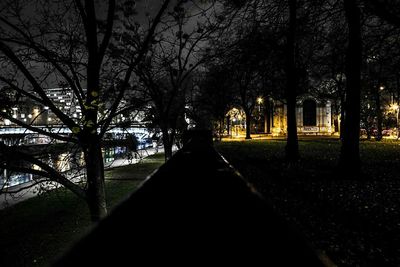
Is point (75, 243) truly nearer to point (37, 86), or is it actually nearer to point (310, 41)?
point (37, 86)

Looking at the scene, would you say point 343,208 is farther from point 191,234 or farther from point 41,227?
point 41,227

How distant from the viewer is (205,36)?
13.6m

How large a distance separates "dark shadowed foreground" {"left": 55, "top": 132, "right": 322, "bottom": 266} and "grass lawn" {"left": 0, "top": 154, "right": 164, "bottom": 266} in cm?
560

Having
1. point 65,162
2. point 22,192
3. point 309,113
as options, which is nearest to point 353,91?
point 65,162

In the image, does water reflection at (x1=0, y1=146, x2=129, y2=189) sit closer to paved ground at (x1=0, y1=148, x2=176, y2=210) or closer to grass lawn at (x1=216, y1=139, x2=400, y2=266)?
paved ground at (x1=0, y1=148, x2=176, y2=210)

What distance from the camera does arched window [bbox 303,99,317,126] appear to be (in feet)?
191

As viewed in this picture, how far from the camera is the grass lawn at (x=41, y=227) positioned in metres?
11.5

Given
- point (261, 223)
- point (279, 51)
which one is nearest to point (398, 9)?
point (279, 51)

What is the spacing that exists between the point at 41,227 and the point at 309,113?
173 ft

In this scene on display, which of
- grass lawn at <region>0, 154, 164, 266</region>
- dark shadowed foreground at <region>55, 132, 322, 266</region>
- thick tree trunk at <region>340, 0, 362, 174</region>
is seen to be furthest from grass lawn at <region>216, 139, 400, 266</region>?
grass lawn at <region>0, 154, 164, 266</region>

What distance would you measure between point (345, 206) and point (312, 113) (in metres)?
54.7

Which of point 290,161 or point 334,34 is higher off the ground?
point 334,34

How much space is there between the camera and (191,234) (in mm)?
2730

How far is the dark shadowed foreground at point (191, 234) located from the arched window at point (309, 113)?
190 feet
